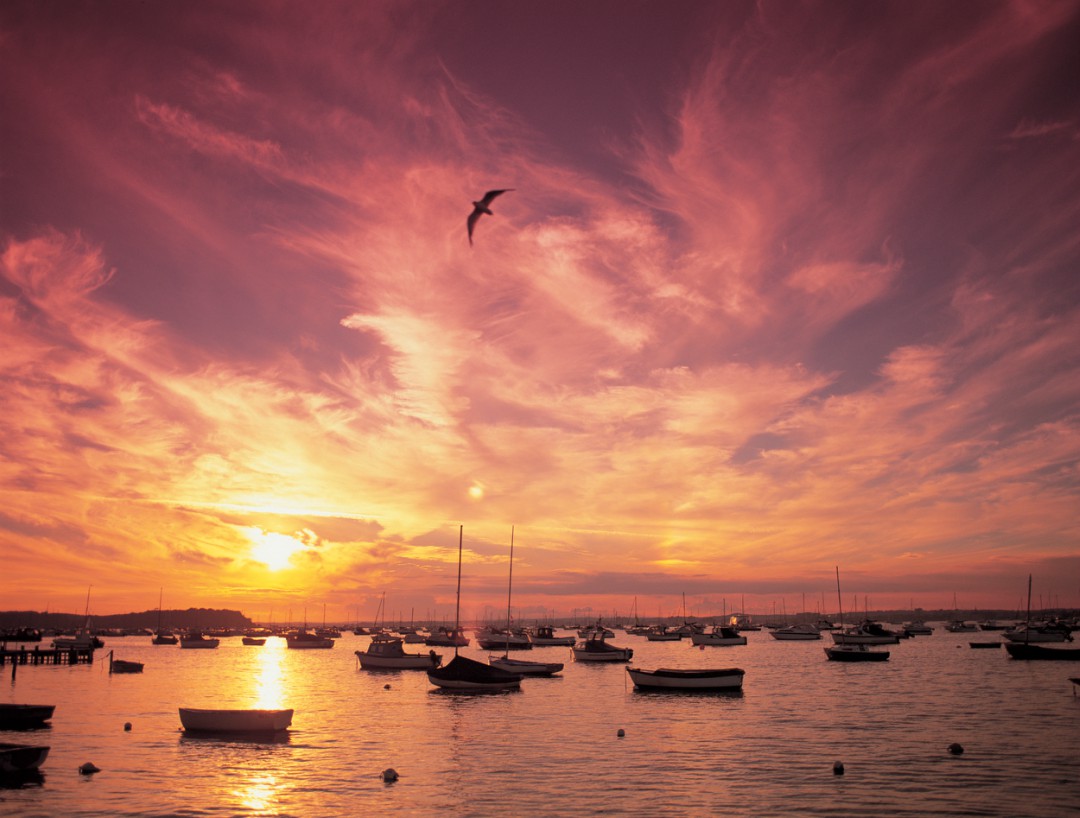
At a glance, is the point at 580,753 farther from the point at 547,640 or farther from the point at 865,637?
the point at 547,640

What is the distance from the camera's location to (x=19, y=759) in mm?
31688

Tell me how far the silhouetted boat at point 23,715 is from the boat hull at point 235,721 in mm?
7281

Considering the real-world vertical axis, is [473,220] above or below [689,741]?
above

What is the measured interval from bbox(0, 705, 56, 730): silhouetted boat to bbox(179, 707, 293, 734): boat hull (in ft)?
23.9

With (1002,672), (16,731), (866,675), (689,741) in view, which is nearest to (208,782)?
(16,731)

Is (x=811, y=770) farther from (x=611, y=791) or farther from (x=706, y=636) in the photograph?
(x=706, y=636)

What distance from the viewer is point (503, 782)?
107 feet

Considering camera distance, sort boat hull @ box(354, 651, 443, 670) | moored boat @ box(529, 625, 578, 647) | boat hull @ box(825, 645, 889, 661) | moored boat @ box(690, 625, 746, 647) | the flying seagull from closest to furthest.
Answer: the flying seagull < boat hull @ box(354, 651, 443, 670) < boat hull @ box(825, 645, 889, 661) < moored boat @ box(690, 625, 746, 647) < moored boat @ box(529, 625, 578, 647)

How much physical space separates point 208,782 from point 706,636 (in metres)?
131

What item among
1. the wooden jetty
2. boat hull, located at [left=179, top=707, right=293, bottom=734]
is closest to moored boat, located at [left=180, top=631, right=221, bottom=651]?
the wooden jetty

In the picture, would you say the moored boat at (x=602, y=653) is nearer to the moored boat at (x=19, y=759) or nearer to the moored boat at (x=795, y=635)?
the moored boat at (x=19, y=759)

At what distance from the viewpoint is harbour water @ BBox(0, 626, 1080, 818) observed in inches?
1144

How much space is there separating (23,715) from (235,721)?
11734 mm

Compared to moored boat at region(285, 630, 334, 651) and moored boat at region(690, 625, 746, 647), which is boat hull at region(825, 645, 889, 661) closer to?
moored boat at region(690, 625, 746, 647)
